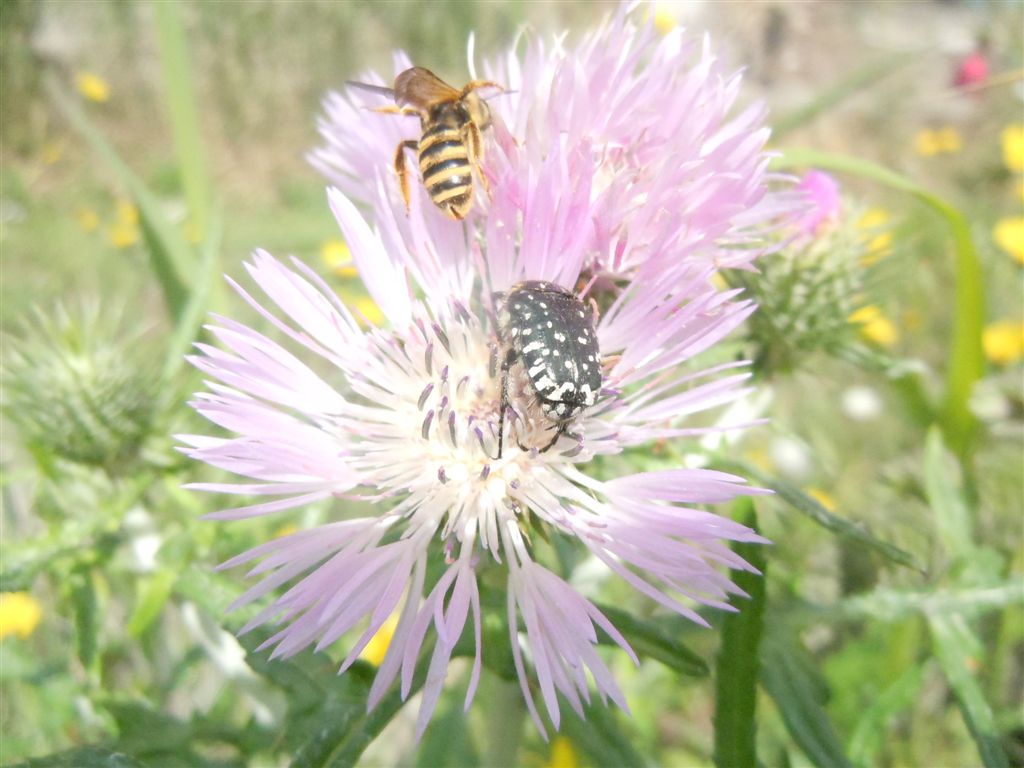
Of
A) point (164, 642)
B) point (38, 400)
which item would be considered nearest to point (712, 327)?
point (38, 400)

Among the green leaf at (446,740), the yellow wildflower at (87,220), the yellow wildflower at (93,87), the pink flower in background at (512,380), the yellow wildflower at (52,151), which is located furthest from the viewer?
the yellow wildflower at (93,87)

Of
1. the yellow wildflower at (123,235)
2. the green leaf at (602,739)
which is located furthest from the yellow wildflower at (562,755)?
the yellow wildflower at (123,235)

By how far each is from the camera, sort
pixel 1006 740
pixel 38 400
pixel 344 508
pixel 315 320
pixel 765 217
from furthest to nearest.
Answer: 1. pixel 344 508
2. pixel 1006 740
3. pixel 38 400
4. pixel 765 217
5. pixel 315 320

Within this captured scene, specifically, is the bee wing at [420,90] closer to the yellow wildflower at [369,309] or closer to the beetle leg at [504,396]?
the beetle leg at [504,396]

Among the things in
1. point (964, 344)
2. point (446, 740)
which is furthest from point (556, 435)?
point (964, 344)

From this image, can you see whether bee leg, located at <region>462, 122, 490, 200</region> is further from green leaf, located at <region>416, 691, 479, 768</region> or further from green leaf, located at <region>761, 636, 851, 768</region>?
green leaf, located at <region>416, 691, 479, 768</region>

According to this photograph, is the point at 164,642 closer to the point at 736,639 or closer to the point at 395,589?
the point at 395,589
